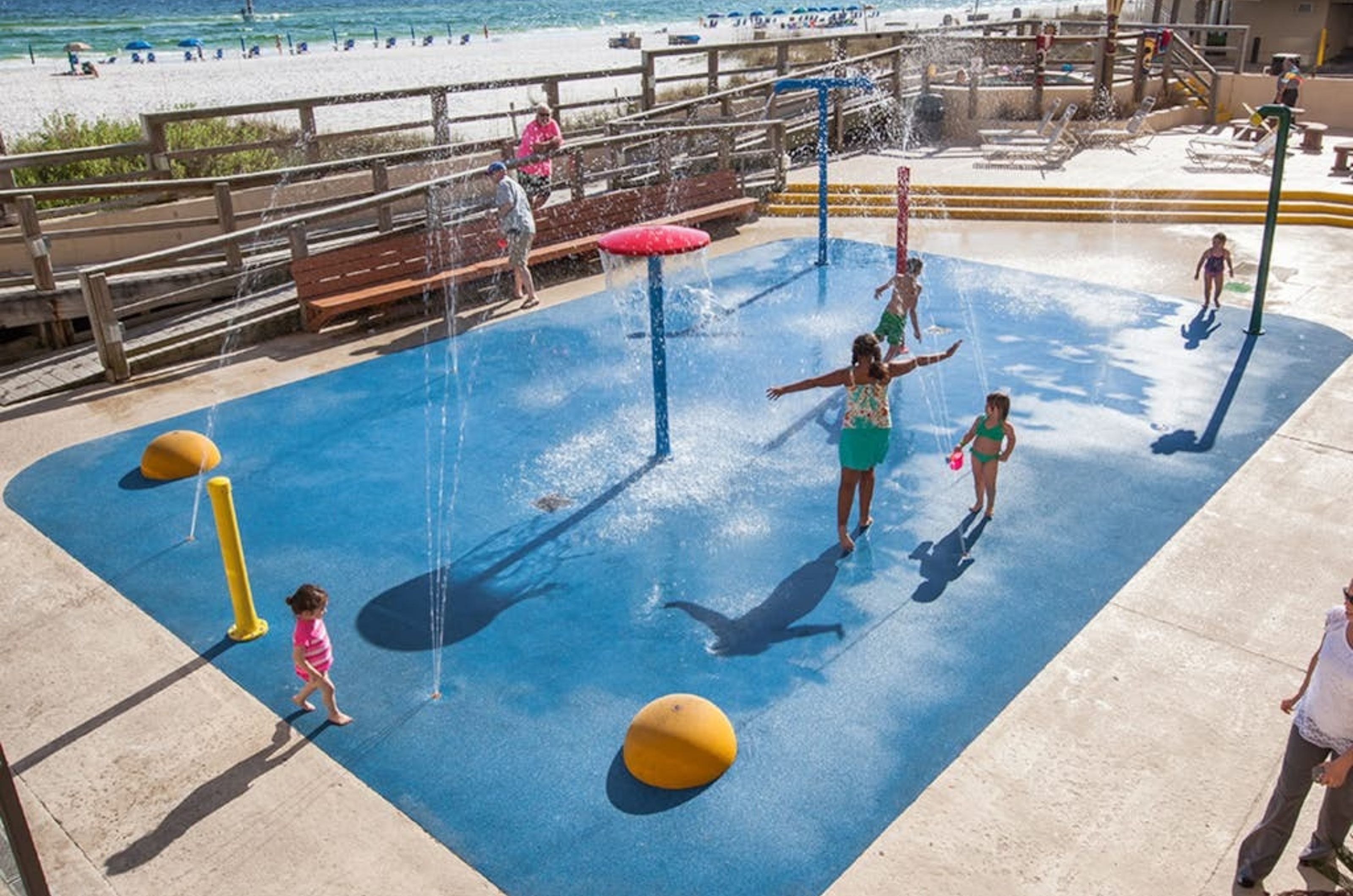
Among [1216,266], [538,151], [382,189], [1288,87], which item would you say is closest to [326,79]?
[382,189]

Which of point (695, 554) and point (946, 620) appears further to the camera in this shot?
point (695, 554)

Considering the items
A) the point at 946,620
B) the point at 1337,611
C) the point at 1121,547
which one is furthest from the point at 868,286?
the point at 1337,611

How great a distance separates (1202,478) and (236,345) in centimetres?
1010

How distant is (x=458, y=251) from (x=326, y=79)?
44.3 meters

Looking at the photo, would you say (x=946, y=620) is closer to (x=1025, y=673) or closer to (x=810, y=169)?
(x=1025, y=673)

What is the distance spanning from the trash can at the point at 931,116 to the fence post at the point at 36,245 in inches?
679

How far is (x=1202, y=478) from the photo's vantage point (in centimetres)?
893

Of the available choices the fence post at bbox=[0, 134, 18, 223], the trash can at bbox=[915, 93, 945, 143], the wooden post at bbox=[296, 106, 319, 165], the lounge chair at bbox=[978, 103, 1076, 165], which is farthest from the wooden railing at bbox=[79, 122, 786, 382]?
the trash can at bbox=[915, 93, 945, 143]

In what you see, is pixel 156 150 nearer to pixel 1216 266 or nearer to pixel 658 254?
pixel 658 254

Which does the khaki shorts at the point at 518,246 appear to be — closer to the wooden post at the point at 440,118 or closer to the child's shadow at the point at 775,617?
the wooden post at the point at 440,118

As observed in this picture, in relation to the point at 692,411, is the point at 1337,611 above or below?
above

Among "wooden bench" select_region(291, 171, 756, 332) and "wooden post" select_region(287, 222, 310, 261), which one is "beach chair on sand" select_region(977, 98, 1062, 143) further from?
"wooden post" select_region(287, 222, 310, 261)

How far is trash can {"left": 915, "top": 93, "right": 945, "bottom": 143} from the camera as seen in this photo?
24031 mm

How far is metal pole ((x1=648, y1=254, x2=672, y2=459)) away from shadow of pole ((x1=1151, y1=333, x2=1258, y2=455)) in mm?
4085
